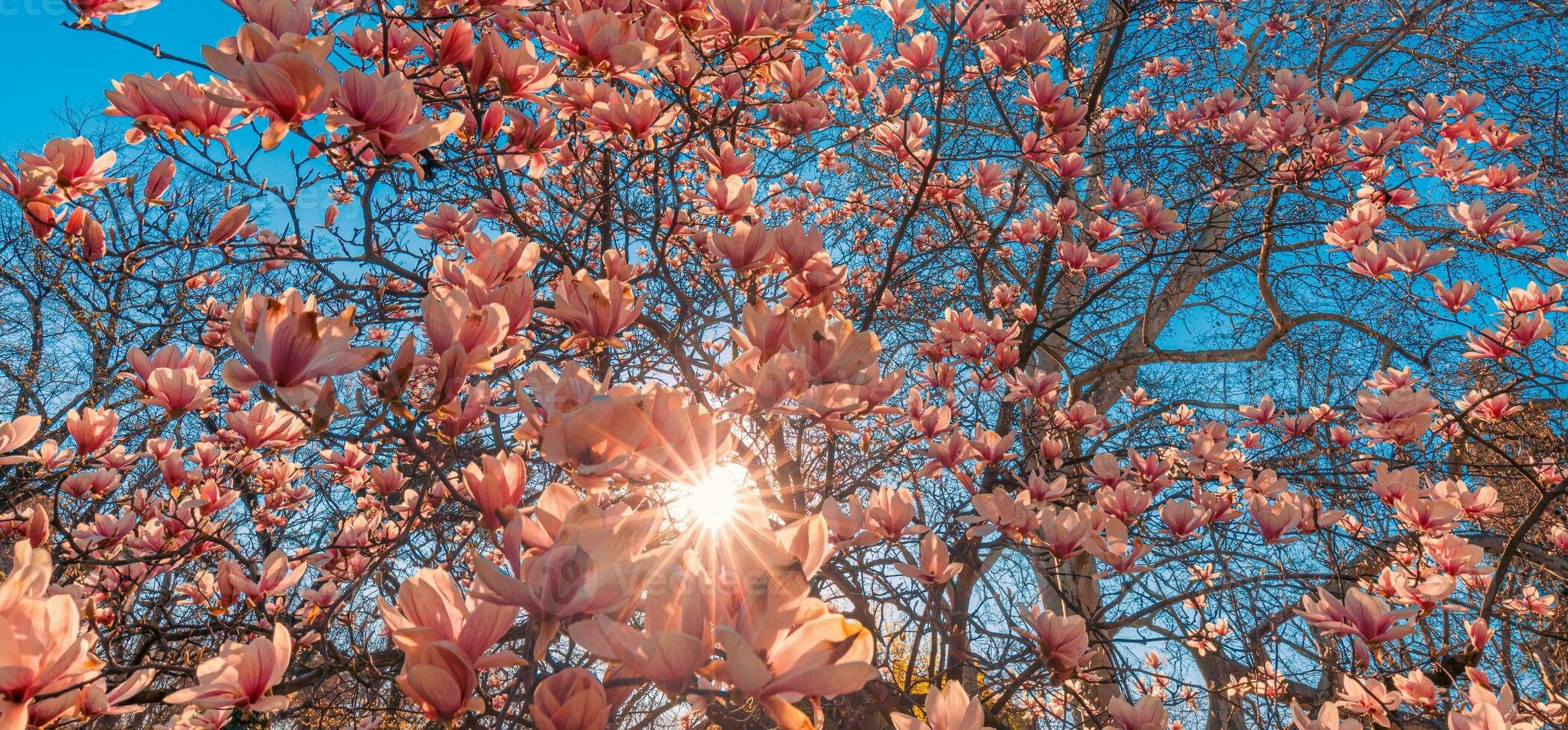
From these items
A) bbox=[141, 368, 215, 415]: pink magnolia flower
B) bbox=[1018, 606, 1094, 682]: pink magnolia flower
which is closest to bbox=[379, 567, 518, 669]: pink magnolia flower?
bbox=[1018, 606, 1094, 682]: pink magnolia flower

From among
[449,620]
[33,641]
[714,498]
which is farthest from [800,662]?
[33,641]

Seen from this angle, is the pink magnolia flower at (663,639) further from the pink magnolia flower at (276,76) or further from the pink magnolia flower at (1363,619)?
the pink magnolia flower at (1363,619)

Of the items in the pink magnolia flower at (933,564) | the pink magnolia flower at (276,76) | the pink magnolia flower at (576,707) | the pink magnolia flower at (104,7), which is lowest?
the pink magnolia flower at (576,707)

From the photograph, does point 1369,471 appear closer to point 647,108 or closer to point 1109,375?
point 647,108

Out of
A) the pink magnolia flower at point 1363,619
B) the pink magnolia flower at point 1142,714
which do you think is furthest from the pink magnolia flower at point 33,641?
the pink magnolia flower at point 1363,619

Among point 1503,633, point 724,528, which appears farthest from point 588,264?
point 1503,633

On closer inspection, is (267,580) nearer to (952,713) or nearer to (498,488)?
(498,488)

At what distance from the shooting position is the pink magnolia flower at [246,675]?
731 mm

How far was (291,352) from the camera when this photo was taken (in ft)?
2.53

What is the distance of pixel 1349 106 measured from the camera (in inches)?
95.3

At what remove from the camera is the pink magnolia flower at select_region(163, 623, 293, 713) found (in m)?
0.73

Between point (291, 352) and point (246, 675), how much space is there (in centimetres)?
33

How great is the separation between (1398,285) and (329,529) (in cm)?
534

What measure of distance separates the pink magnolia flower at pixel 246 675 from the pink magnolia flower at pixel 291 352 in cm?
24
